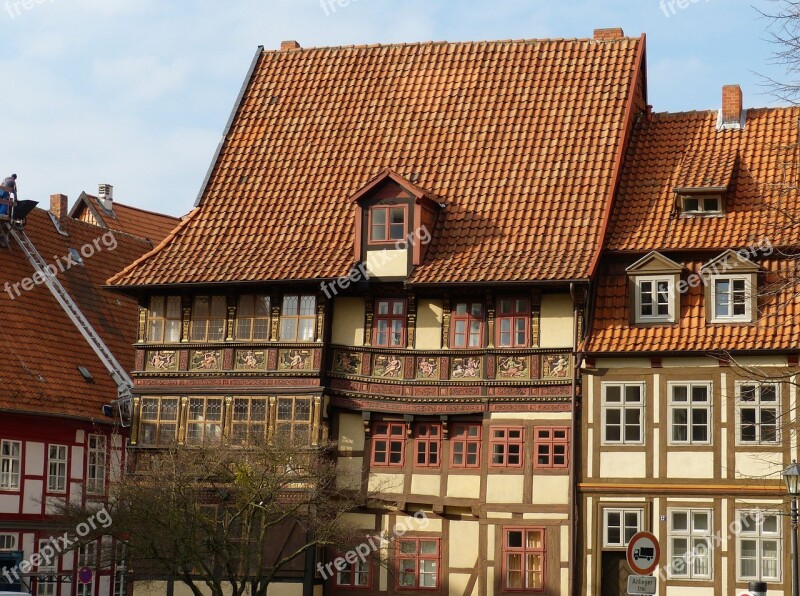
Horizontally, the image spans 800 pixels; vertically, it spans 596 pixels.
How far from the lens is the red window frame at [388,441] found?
35.8m

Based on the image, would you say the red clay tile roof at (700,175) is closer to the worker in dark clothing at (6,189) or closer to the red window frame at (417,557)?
the red window frame at (417,557)

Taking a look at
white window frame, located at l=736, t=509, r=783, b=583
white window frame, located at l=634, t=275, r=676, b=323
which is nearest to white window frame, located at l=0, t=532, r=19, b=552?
white window frame, located at l=634, t=275, r=676, b=323

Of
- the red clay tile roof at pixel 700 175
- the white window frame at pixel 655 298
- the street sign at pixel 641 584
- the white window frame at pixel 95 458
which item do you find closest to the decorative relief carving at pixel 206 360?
the white window frame at pixel 95 458

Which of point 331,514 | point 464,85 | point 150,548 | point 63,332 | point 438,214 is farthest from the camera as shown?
point 63,332

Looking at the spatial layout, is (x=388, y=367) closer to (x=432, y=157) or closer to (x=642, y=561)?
(x=432, y=157)

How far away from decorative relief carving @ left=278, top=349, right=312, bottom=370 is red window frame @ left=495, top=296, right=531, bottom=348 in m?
4.18

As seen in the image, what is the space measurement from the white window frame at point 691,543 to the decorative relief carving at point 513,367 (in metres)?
4.25

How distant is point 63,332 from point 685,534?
19.9 m

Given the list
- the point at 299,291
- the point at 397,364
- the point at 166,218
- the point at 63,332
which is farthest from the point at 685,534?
the point at 166,218

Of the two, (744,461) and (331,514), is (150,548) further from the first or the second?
(744,461)

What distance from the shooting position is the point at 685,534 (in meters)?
33.6

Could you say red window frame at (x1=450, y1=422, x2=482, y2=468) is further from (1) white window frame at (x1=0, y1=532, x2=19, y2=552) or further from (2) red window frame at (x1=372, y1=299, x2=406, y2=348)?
(1) white window frame at (x1=0, y1=532, x2=19, y2=552)

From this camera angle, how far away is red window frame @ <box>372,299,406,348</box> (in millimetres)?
35938

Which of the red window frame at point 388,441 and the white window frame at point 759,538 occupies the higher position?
the red window frame at point 388,441
